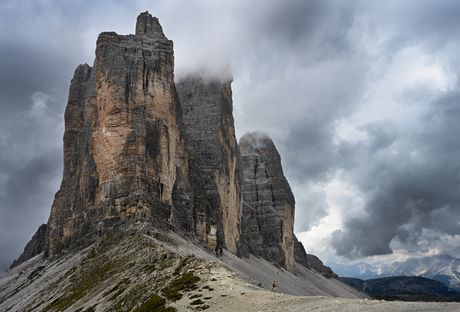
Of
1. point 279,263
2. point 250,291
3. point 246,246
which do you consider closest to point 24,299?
point 250,291

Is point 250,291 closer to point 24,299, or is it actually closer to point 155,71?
point 24,299

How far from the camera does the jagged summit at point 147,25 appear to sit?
92.4 m

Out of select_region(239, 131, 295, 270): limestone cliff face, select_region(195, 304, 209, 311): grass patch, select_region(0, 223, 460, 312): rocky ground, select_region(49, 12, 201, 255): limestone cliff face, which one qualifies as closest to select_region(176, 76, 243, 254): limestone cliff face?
select_region(49, 12, 201, 255): limestone cliff face

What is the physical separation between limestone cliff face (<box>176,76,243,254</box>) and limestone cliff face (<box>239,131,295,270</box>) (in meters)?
21.2

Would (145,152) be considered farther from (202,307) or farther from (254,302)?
(254,302)

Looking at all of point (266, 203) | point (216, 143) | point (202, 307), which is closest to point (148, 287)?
point (202, 307)

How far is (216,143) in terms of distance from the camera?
362 feet

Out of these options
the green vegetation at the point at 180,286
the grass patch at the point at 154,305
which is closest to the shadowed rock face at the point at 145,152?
the green vegetation at the point at 180,286

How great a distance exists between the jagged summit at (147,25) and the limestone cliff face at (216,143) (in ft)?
97.9

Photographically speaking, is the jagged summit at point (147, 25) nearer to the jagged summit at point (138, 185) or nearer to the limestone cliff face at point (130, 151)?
the jagged summit at point (138, 185)

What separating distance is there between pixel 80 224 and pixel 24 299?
20.5 m

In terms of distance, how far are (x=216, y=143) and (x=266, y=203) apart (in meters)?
56.6

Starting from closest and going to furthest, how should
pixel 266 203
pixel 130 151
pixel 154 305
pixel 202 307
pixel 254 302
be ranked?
1. pixel 254 302
2. pixel 202 307
3. pixel 154 305
4. pixel 130 151
5. pixel 266 203

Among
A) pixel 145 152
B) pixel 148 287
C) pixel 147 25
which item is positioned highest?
pixel 147 25
